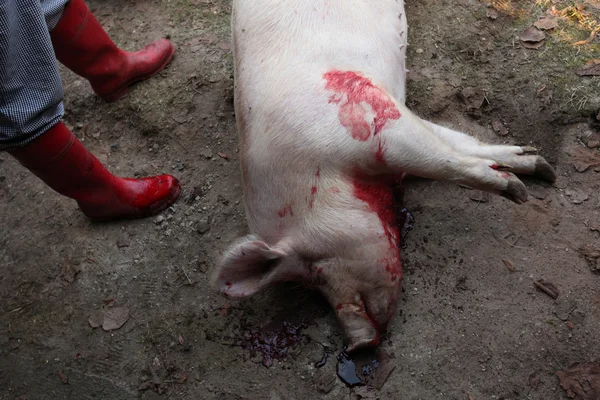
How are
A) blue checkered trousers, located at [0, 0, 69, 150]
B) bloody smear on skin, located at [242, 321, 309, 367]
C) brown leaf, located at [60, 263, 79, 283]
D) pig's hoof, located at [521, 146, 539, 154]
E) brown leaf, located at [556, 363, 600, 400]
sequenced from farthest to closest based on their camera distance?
brown leaf, located at [60, 263, 79, 283] < pig's hoof, located at [521, 146, 539, 154] < bloody smear on skin, located at [242, 321, 309, 367] < brown leaf, located at [556, 363, 600, 400] < blue checkered trousers, located at [0, 0, 69, 150]

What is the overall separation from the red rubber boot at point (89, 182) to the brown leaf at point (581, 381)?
2330 millimetres

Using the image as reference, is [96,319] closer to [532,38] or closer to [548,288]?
[548,288]

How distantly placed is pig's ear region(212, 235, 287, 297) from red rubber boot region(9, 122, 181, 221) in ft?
3.08

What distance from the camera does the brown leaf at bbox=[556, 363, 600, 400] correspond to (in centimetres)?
233

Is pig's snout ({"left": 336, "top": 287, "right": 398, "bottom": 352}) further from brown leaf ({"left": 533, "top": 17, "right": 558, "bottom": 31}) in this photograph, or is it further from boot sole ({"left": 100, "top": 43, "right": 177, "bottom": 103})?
boot sole ({"left": 100, "top": 43, "right": 177, "bottom": 103})

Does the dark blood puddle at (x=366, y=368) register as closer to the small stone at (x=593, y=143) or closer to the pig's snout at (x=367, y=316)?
the pig's snout at (x=367, y=316)

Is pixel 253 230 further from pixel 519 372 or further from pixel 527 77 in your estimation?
pixel 527 77

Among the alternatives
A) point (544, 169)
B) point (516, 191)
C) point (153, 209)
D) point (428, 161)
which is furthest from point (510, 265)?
point (153, 209)

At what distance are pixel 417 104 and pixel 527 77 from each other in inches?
27.7

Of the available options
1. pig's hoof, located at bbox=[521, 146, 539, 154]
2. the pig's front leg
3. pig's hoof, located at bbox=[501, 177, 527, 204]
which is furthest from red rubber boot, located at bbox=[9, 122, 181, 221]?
pig's hoof, located at bbox=[521, 146, 539, 154]

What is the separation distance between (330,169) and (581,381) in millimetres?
1478

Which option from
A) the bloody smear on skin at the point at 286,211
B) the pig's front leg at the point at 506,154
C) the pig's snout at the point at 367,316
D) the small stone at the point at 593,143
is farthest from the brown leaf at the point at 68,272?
the small stone at the point at 593,143

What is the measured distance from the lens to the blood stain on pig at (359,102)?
2.46 meters

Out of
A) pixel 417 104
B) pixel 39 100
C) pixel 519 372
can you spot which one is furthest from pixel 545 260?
pixel 39 100
